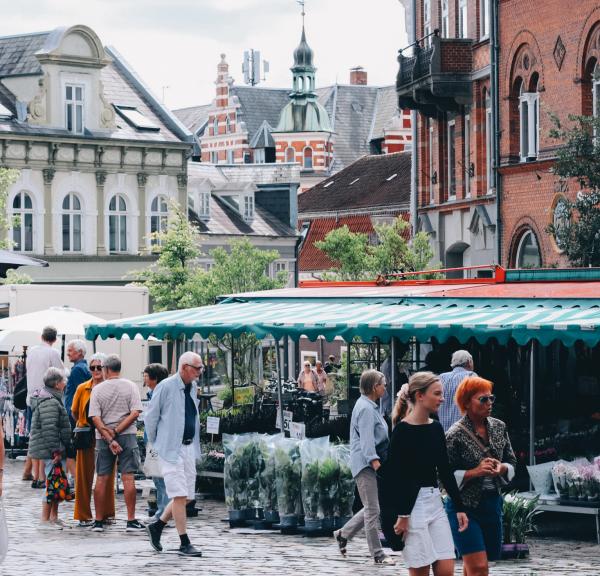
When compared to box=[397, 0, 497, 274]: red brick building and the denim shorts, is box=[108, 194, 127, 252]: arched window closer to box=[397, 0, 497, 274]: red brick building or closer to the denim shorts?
box=[397, 0, 497, 274]: red brick building

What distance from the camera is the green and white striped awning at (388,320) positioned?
15.1 meters

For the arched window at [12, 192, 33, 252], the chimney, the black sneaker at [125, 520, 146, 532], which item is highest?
the chimney

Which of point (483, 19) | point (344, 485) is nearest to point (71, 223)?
point (483, 19)

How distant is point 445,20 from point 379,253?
5866 millimetres

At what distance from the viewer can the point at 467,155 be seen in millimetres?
38531

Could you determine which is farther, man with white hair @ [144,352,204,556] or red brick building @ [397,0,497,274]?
red brick building @ [397,0,497,274]

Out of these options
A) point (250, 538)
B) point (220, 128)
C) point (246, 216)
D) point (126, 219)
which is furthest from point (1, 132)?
point (220, 128)

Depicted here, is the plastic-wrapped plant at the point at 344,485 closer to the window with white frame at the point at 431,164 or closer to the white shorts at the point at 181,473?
the white shorts at the point at 181,473

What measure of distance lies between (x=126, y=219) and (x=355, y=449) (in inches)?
1613

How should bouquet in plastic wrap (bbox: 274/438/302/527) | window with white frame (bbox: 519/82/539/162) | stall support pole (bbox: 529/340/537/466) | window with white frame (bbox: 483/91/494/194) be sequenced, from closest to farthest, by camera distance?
1. bouquet in plastic wrap (bbox: 274/438/302/527)
2. stall support pole (bbox: 529/340/537/466)
3. window with white frame (bbox: 519/82/539/162)
4. window with white frame (bbox: 483/91/494/194)

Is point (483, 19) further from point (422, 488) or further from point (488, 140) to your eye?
point (422, 488)

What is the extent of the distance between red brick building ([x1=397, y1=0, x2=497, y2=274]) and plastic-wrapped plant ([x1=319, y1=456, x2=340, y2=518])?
858 inches

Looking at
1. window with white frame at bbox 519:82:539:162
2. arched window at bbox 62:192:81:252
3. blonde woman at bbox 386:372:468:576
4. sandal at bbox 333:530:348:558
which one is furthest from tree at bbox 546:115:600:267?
arched window at bbox 62:192:81:252

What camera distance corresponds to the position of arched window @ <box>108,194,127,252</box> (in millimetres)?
53281
